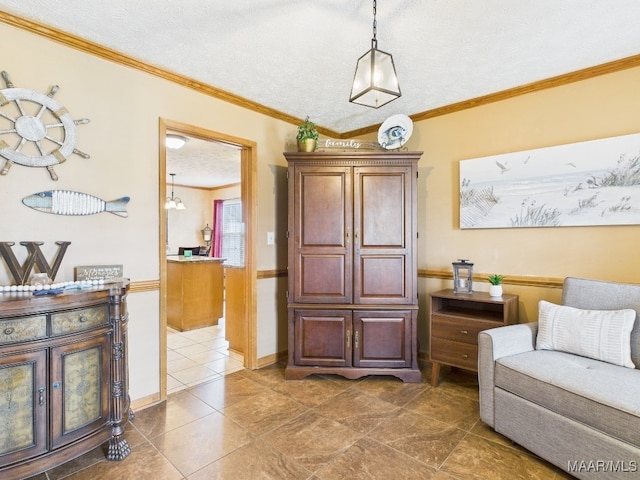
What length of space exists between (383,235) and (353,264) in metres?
0.36

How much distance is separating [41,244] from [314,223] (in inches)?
73.6

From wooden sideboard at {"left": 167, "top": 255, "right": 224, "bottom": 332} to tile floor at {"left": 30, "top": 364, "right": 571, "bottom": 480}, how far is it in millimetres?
1961

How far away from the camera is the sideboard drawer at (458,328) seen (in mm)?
2533

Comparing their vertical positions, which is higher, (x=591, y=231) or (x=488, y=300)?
(x=591, y=231)

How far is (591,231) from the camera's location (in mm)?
2463

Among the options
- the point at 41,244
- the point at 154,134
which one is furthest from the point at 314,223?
the point at 41,244

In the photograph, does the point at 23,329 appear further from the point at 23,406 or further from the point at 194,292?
the point at 194,292

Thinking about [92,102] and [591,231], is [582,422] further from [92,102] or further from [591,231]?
[92,102]

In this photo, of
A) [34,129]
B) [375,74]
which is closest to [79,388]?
[34,129]

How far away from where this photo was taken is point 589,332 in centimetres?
200

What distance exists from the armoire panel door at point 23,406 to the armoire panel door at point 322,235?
5.78 ft

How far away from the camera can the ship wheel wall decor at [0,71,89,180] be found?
73.9 inches

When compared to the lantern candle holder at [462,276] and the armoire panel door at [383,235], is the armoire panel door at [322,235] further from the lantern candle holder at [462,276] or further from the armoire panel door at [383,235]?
the lantern candle holder at [462,276]

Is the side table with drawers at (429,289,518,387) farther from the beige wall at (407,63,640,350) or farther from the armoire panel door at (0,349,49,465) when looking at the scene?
the armoire panel door at (0,349,49,465)
